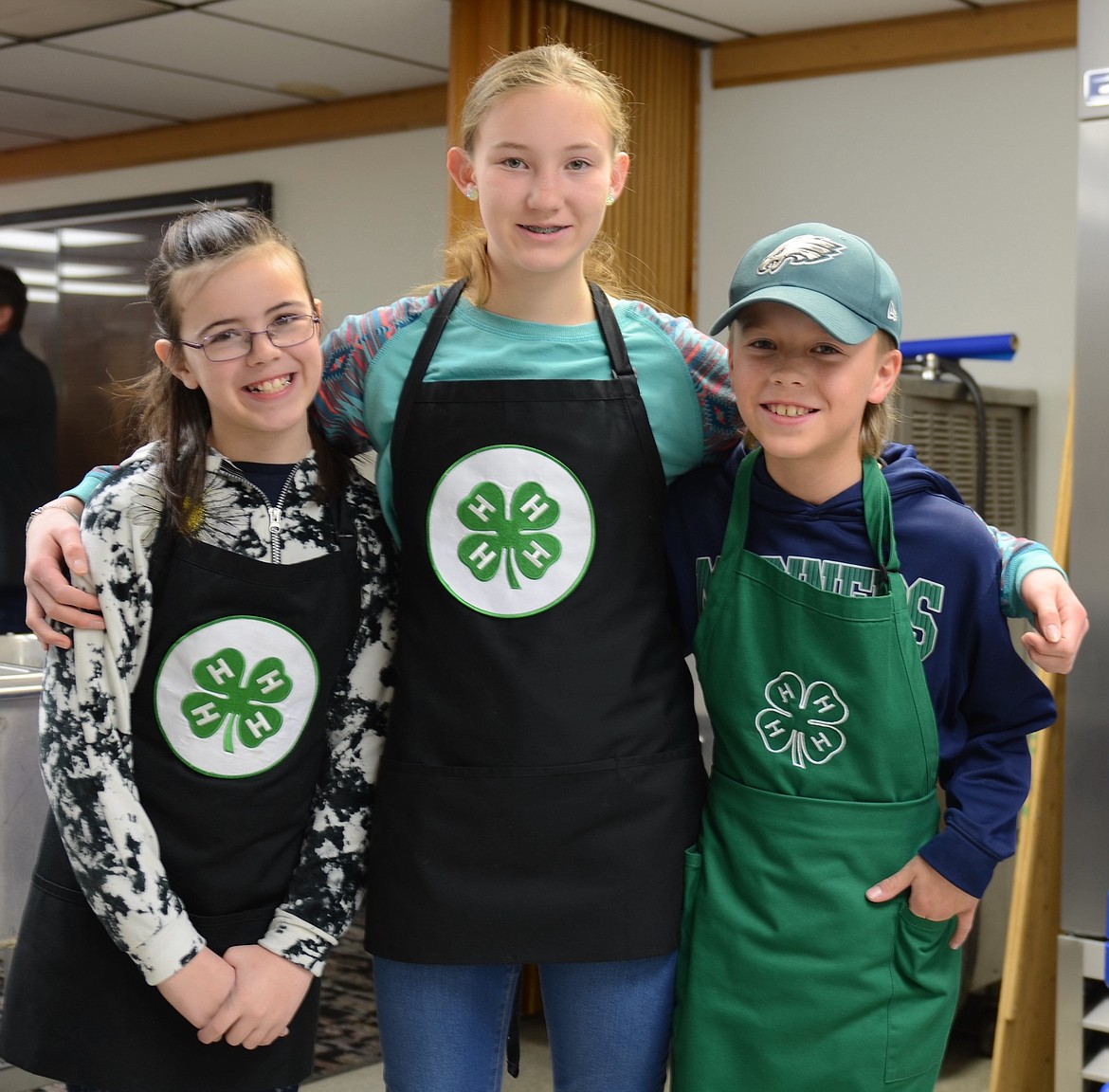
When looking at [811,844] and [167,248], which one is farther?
[167,248]

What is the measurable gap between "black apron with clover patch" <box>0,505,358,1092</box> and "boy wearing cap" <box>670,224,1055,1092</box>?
1.43 ft

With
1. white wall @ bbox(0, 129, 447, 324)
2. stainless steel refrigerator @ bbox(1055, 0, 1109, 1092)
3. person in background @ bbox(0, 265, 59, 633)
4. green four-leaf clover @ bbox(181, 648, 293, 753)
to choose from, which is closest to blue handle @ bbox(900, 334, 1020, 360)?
stainless steel refrigerator @ bbox(1055, 0, 1109, 1092)

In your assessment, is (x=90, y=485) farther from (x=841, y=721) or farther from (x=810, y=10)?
(x=810, y=10)

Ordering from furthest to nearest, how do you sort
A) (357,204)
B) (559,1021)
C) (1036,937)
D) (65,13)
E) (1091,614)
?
(357,204), (65,13), (1036,937), (1091,614), (559,1021)

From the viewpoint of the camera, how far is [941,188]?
3643mm

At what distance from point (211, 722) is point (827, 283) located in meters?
0.74

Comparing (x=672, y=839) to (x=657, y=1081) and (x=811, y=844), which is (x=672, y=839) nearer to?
(x=811, y=844)

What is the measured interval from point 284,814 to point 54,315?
470cm

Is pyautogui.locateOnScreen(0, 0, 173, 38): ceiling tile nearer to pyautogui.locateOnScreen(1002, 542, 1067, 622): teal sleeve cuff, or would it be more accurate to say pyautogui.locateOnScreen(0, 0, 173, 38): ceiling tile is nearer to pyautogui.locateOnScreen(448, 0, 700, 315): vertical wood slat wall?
pyautogui.locateOnScreen(448, 0, 700, 315): vertical wood slat wall

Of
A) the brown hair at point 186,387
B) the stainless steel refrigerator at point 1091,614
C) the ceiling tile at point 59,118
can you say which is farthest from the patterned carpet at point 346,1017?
the ceiling tile at point 59,118

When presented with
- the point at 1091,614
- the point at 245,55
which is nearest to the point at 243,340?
the point at 1091,614

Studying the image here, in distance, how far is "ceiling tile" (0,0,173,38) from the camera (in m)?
3.62

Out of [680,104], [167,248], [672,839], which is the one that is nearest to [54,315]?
[680,104]

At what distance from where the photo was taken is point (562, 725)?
4.66 ft
